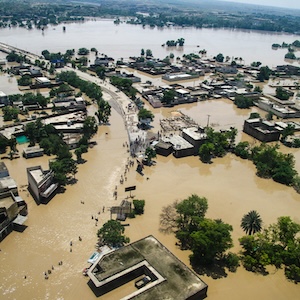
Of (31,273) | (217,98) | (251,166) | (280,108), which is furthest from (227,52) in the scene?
(31,273)

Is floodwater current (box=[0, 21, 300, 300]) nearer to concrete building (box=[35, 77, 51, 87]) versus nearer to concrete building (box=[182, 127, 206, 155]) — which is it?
concrete building (box=[182, 127, 206, 155])

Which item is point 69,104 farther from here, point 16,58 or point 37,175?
point 16,58

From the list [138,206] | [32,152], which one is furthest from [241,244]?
[32,152]

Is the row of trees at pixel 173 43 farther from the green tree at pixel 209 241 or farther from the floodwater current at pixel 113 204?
the green tree at pixel 209 241

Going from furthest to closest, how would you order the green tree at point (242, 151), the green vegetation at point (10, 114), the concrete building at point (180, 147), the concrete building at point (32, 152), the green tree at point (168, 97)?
the green tree at point (168, 97), the green vegetation at point (10, 114), the green tree at point (242, 151), the concrete building at point (180, 147), the concrete building at point (32, 152)

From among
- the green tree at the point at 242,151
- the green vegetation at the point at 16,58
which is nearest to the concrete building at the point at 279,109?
the green tree at the point at 242,151

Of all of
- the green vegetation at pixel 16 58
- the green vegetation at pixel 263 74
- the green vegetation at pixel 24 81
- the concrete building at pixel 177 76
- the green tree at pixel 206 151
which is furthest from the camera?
the green vegetation at pixel 16 58
